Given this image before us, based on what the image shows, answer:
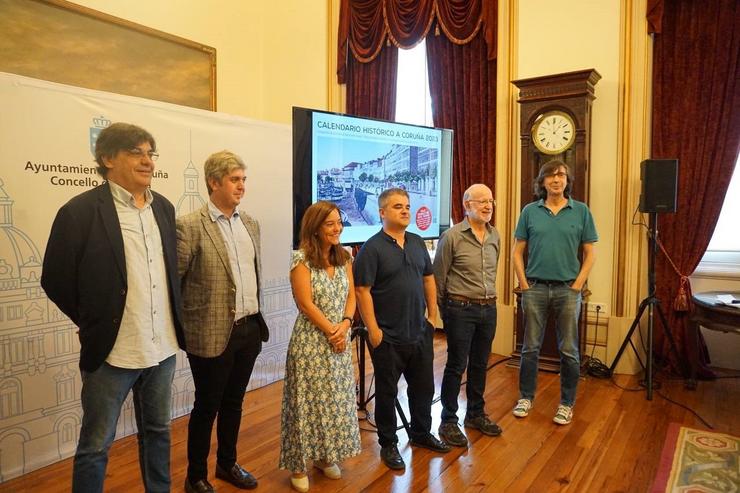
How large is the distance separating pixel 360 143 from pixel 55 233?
174 centimetres

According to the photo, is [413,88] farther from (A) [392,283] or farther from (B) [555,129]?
(A) [392,283]

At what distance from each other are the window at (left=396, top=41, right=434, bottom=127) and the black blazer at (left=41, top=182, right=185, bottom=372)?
152 inches

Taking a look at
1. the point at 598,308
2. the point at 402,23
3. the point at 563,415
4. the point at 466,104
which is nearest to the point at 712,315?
the point at 598,308

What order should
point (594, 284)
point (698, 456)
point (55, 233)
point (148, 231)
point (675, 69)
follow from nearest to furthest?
point (55, 233) → point (148, 231) → point (698, 456) → point (675, 69) → point (594, 284)

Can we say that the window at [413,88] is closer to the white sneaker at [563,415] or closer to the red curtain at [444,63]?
the red curtain at [444,63]

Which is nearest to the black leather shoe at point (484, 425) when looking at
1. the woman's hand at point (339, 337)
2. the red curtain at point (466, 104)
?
the woman's hand at point (339, 337)

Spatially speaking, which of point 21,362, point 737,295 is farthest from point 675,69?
point 21,362

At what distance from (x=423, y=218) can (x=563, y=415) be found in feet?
4.61

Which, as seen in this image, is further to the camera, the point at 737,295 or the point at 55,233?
the point at 737,295

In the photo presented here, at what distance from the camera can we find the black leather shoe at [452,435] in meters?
2.84

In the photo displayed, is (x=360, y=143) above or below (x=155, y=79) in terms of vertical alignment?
below

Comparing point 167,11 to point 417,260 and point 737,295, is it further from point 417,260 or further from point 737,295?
point 737,295

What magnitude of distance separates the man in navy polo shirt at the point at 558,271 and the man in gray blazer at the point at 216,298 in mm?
1657

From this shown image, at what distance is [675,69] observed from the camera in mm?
3928
